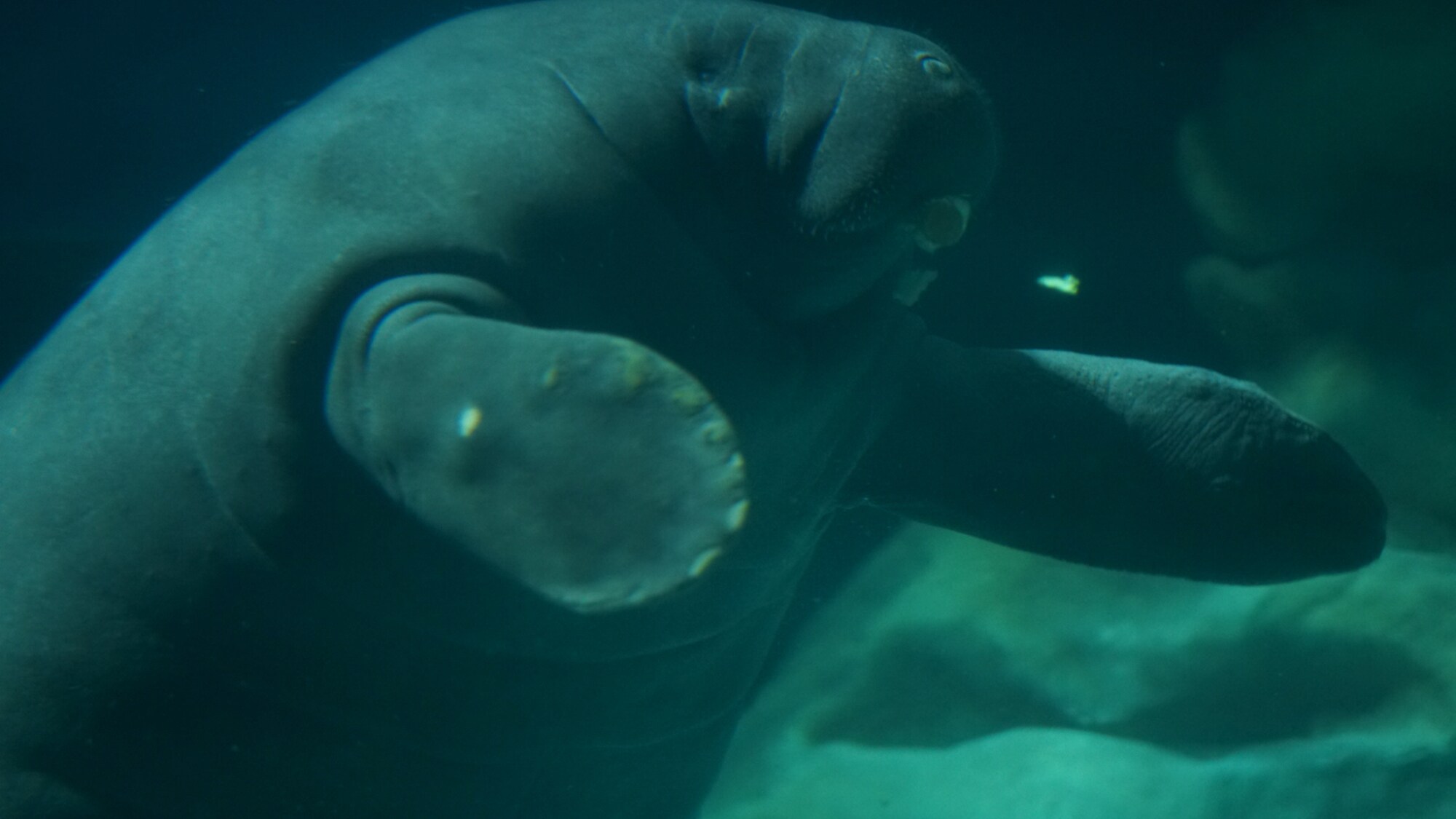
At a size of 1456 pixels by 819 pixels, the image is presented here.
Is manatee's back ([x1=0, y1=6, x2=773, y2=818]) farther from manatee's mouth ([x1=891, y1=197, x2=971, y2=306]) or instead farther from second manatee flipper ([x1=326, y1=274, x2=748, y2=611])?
manatee's mouth ([x1=891, y1=197, x2=971, y2=306])

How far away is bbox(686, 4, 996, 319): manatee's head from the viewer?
2822mm

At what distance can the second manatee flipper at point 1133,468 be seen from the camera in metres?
3.33

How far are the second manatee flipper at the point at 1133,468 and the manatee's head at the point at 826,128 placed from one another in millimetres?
904

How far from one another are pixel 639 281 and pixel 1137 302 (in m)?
3.72

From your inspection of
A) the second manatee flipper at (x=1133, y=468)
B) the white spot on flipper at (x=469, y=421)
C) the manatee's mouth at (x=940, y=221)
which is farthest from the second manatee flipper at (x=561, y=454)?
the second manatee flipper at (x=1133, y=468)

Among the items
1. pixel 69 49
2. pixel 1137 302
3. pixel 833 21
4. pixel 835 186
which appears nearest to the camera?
pixel 835 186

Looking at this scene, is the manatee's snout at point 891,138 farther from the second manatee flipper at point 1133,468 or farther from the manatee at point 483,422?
the second manatee flipper at point 1133,468

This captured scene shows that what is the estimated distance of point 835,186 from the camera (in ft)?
9.29

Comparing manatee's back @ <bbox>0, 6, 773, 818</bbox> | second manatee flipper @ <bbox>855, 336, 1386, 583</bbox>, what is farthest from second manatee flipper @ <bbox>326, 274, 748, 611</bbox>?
second manatee flipper @ <bbox>855, 336, 1386, 583</bbox>

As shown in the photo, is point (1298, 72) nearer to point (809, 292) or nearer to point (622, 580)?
point (809, 292)

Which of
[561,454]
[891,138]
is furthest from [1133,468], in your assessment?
[561,454]

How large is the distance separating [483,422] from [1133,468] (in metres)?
2.57

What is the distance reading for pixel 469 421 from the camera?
71.9 inches

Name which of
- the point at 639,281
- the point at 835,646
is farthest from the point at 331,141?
the point at 835,646
